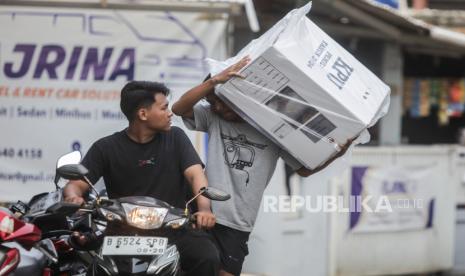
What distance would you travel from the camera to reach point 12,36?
7.11 metres

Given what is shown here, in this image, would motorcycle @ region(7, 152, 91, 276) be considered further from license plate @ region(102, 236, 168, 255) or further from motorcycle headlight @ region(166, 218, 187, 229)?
motorcycle headlight @ region(166, 218, 187, 229)

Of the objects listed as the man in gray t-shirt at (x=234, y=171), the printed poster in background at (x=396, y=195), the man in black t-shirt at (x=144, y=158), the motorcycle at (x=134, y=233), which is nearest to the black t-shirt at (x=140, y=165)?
the man in black t-shirt at (x=144, y=158)

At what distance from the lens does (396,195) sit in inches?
346

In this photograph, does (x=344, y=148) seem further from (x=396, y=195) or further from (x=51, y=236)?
(x=396, y=195)

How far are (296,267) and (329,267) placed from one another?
43cm

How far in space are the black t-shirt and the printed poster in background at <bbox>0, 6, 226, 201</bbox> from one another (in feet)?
8.00

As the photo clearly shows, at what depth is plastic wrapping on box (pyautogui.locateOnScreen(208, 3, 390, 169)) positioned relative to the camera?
449cm

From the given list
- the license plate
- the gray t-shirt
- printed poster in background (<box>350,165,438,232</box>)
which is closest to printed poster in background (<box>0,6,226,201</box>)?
the gray t-shirt

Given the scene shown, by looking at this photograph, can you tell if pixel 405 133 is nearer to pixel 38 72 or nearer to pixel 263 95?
pixel 38 72

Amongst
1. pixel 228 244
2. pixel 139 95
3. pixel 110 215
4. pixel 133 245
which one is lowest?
pixel 228 244

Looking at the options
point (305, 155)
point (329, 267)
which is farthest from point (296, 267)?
point (305, 155)

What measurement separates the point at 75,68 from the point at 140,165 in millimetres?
2845

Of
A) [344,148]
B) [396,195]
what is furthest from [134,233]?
[396,195]

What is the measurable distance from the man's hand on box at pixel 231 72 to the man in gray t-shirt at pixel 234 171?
0.82 feet
